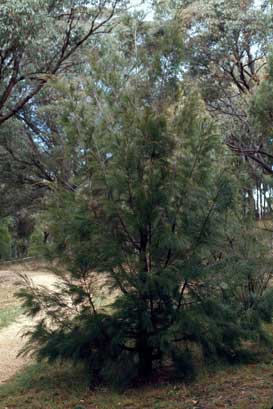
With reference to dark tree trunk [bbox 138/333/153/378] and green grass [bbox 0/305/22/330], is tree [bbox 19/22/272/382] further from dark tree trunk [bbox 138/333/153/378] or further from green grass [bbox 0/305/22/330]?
green grass [bbox 0/305/22/330]

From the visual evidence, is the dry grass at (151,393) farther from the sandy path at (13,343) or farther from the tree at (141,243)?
the sandy path at (13,343)

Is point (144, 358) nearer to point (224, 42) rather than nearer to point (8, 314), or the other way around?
point (8, 314)

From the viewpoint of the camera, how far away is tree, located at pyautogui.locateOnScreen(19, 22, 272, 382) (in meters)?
5.65

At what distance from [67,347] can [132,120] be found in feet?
8.78

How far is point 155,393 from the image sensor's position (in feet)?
18.3

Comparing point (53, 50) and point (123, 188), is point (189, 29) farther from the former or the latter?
point (123, 188)

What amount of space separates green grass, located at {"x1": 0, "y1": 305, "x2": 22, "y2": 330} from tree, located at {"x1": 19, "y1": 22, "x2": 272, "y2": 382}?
548 cm

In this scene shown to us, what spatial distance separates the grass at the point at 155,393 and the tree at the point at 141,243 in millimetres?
243

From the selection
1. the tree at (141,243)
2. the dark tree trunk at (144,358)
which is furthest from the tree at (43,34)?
the dark tree trunk at (144,358)

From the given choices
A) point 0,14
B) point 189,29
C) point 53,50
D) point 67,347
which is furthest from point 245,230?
point 189,29

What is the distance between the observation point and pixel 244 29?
1557cm

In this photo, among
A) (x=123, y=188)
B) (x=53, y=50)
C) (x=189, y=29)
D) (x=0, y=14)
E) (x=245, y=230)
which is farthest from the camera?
(x=189, y=29)

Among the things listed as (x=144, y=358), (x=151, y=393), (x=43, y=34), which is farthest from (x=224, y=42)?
(x=151, y=393)

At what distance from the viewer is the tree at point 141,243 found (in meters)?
5.65
